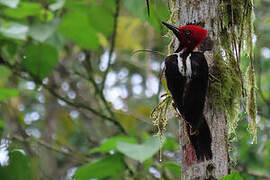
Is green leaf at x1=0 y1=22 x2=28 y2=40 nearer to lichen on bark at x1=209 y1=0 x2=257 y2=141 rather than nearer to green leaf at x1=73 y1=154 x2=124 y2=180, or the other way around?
green leaf at x1=73 y1=154 x2=124 y2=180

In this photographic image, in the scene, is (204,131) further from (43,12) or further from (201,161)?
(43,12)

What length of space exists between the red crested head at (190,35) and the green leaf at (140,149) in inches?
29.8

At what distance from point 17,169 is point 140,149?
1.25 metres

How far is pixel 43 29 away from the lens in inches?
109

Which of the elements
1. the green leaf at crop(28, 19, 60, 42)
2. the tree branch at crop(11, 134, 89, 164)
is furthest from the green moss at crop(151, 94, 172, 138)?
the tree branch at crop(11, 134, 89, 164)

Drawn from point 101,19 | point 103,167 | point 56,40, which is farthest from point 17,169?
point 56,40

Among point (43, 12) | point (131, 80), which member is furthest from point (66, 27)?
point (131, 80)

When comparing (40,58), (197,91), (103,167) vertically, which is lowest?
(103,167)

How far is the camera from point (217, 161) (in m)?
1.52

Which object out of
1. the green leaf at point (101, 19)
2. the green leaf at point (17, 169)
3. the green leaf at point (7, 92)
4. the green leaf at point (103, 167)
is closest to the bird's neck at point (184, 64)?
the green leaf at point (17, 169)

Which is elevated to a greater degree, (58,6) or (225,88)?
(58,6)

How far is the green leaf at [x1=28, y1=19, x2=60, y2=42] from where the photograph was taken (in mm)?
2676

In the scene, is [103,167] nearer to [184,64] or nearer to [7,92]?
[7,92]

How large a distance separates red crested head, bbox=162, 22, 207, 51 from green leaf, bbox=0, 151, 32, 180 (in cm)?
77
